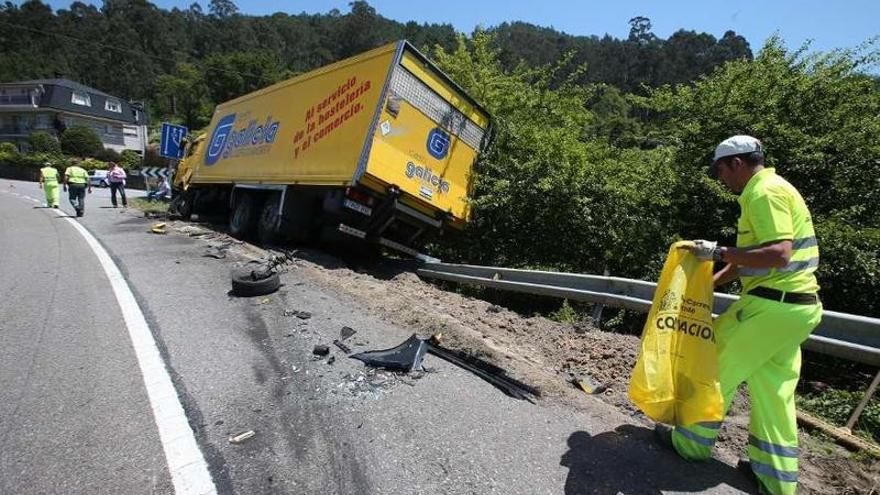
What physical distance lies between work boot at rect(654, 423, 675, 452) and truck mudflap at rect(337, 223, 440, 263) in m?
5.67

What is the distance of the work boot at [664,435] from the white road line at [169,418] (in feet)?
7.82

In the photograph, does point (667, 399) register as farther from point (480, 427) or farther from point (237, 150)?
point (237, 150)

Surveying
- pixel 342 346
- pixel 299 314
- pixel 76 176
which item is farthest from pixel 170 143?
pixel 342 346

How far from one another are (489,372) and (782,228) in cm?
210

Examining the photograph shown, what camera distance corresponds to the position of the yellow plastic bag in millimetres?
Answer: 2773

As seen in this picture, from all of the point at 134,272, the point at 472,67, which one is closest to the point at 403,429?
the point at 134,272

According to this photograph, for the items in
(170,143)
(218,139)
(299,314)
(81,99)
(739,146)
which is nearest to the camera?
(739,146)

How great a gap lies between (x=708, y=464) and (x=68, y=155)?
63847 mm

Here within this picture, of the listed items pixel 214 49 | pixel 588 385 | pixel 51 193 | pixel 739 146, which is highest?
pixel 214 49

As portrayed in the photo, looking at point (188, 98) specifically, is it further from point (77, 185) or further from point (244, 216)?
point (244, 216)

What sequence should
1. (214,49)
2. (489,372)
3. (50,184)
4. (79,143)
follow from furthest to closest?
1. (214,49)
2. (79,143)
3. (50,184)
4. (489,372)

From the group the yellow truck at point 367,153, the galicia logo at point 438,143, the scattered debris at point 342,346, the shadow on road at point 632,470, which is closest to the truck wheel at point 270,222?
the yellow truck at point 367,153

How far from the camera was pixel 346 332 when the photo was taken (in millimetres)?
4586

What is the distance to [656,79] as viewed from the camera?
287 feet
